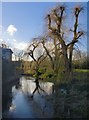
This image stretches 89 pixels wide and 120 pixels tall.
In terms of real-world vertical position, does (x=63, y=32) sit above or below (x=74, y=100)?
above

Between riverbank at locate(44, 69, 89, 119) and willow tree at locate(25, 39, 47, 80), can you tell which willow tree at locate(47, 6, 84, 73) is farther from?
willow tree at locate(25, 39, 47, 80)

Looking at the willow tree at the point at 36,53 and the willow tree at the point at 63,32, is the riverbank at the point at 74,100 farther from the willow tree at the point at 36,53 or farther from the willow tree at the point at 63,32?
the willow tree at the point at 36,53

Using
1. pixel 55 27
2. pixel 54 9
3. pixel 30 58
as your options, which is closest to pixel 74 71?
pixel 55 27

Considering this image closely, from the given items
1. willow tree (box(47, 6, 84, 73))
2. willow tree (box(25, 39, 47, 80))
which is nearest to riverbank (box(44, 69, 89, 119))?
willow tree (box(47, 6, 84, 73))

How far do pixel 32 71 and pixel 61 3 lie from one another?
16.2ft

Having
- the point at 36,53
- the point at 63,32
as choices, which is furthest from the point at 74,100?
the point at 36,53

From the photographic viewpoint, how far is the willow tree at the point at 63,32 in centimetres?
650

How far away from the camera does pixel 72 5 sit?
641cm

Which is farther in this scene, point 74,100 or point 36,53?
point 36,53

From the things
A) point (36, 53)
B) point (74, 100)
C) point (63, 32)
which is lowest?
point (74, 100)

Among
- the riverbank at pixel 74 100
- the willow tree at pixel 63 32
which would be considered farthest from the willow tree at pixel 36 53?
the riverbank at pixel 74 100

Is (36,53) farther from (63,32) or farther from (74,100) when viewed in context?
(74,100)

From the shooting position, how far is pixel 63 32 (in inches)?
263

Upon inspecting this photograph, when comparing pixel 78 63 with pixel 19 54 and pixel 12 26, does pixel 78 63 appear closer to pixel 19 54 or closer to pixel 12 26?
pixel 12 26
